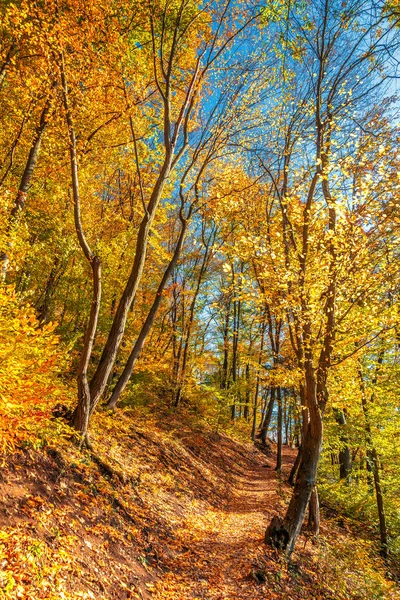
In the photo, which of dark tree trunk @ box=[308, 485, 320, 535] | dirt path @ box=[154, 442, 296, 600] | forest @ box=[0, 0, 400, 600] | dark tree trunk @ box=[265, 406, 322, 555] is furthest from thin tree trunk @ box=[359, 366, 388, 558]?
dark tree trunk @ box=[265, 406, 322, 555]

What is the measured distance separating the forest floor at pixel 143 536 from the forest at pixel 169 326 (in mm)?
32

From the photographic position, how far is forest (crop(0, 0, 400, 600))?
3.90 meters

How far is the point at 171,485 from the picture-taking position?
7727 mm

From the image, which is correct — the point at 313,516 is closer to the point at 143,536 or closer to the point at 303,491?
the point at 303,491

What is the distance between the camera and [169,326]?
13055 millimetres

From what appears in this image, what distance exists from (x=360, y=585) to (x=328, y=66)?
1028 cm

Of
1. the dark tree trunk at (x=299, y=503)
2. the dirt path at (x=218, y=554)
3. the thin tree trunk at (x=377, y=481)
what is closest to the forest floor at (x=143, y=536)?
the dirt path at (x=218, y=554)

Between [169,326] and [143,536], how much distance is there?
27.5 feet

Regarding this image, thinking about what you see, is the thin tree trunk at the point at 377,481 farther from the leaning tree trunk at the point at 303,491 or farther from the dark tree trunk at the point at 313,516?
the leaning tree trunk at the point at 303,491

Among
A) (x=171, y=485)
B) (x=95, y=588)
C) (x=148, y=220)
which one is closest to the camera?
(x=95, y=588)

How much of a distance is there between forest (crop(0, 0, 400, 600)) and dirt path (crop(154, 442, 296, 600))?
1.8 inches

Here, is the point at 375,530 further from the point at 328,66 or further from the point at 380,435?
the point at 328,66

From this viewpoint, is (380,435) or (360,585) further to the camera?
(380,435)

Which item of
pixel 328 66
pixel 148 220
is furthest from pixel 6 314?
pixel 328 66
